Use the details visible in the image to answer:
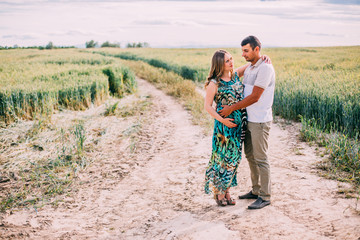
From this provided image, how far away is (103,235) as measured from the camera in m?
2.83

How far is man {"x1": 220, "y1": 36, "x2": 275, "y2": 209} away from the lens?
266 centimetres

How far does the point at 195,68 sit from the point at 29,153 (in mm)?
11503

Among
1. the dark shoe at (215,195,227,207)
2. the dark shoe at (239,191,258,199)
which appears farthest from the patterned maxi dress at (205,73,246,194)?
the dark shoe at (239,191,258,199)

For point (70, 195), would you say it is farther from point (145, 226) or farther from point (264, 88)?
point (264, 88)

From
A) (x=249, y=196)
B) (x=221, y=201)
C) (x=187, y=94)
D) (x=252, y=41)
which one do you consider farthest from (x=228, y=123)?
(x=187, y=94)

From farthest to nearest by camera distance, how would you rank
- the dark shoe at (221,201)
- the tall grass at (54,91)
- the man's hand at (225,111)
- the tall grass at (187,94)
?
the tall grass at (187,94), the tall grass at (54,91), the dark shoe at (221,201), the man's hand at (225,111)

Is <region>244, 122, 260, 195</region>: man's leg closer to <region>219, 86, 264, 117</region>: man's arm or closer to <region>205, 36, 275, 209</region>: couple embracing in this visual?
<region>205, 36, 275, 209</region>: couple embracing

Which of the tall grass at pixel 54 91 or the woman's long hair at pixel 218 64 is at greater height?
the woman's long hair at pixel 218 64

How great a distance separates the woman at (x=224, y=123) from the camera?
2.77 meters

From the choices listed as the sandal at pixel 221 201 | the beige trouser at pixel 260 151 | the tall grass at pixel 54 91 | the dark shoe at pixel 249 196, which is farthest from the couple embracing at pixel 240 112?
the tall grass at pixel 54 91

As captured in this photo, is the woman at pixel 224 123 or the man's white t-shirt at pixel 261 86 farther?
the woman at pixel 224 123

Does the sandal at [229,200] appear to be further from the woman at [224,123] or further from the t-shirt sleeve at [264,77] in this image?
the t-shirt sleeve at [264,77]

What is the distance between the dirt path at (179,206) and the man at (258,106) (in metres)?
0.43

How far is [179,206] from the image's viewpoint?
3.34 m
